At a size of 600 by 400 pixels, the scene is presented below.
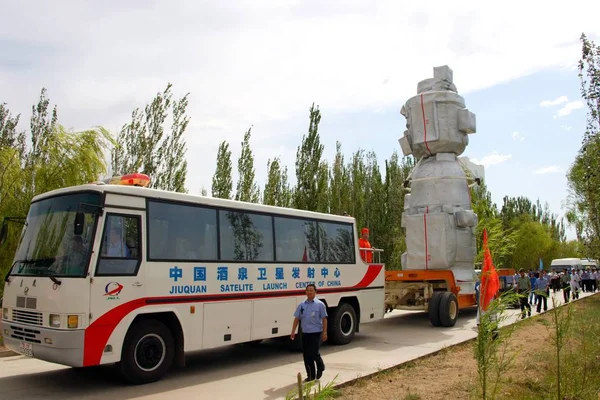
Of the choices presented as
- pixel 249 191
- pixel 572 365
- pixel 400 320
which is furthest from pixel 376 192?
pixel 572 365

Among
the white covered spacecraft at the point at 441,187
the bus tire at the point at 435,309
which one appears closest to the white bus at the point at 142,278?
the bus tire at the point at 435,309

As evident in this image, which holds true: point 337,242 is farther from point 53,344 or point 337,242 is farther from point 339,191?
point 339,191

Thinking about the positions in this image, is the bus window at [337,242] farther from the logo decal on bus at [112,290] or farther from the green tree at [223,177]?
the green tree at [223,177]

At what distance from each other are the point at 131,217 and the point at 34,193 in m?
6.50

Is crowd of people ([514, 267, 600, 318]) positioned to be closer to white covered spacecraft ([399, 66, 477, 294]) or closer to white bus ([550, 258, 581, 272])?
white covered spacecraft ([399, 66, 477, 294])

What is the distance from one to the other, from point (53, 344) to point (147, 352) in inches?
51.9

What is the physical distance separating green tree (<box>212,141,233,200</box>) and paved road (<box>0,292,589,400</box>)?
12.7 metres

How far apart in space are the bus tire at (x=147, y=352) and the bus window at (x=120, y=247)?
34.2 inches

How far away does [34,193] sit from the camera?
1262 centimetres

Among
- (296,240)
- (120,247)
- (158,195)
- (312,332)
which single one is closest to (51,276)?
(120,247)

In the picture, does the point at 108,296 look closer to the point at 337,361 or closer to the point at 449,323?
the point at 337,361

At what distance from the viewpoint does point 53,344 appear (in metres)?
6.71

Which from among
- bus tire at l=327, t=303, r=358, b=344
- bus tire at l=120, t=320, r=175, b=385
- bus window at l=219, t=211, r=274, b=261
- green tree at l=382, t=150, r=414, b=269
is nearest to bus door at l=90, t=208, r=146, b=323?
bus tire at l=120, t=320, r=175, b=385

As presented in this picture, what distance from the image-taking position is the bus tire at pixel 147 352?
7.24 meters
